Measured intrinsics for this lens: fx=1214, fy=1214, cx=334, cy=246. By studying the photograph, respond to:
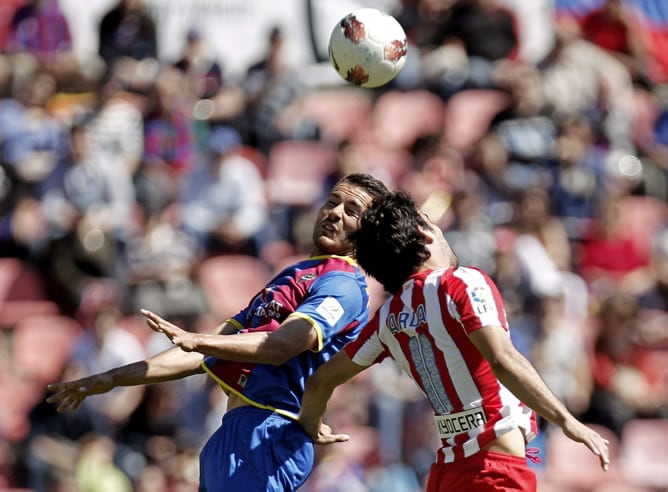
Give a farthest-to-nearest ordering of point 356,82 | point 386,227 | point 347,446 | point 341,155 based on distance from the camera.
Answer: point 341,155 < point 347,446 < point 356,82 < point 386,227

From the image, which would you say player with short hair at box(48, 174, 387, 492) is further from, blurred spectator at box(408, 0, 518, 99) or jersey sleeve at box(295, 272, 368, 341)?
blurred spectator at box(408, 0, 518, 99)

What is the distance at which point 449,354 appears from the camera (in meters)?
5.12

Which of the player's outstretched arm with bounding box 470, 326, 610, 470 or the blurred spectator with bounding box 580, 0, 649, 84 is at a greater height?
the blurred spectator with bounding box 580, 0, 649, 84

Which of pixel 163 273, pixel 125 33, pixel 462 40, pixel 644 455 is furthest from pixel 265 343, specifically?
pixel 462 40

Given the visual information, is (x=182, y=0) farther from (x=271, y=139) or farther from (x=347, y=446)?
(x=347, y=446)

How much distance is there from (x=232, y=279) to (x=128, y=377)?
237 inches

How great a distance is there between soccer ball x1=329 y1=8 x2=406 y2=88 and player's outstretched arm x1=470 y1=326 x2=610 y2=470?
2303 mm

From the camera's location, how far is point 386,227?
5.27m

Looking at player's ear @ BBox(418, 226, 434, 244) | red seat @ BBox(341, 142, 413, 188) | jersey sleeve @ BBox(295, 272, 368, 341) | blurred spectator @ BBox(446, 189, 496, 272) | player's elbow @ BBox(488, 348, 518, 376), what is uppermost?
player's ear @ BBox(418, 226, 434, 244)

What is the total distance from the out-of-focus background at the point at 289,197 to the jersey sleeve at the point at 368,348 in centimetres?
477

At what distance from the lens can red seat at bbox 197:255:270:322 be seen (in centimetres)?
1154

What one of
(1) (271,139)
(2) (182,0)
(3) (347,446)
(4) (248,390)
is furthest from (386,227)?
(2) (182,0)

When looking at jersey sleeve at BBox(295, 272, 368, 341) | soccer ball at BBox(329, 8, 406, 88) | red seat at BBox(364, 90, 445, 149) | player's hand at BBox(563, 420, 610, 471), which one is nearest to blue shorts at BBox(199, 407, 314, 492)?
jersey sleeve at BBox(295, 272, 368, 341)

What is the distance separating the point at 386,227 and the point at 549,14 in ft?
35.1
